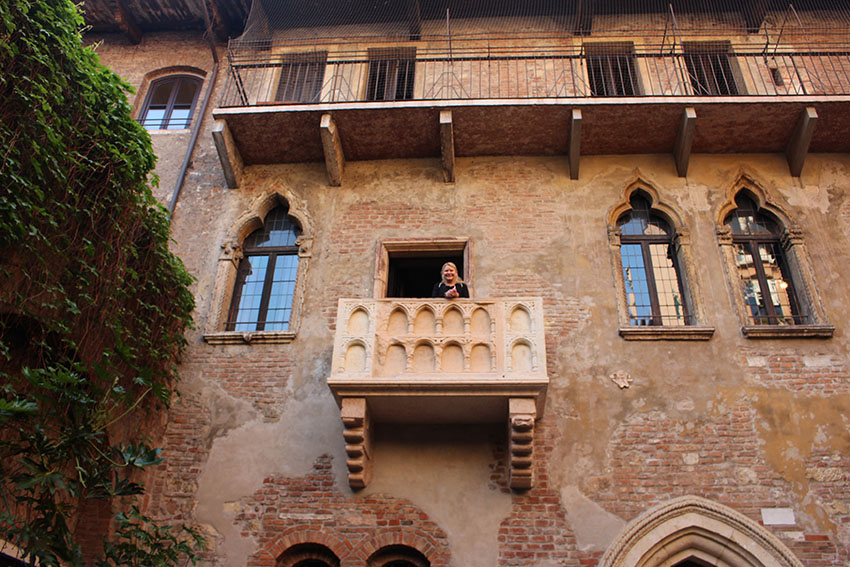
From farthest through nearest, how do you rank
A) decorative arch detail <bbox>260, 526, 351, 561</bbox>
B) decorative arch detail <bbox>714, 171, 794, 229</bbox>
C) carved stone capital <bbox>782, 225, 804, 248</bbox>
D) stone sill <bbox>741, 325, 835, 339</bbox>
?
decorative arch detail <bbox>714, 171, 794, 229</bbox> < carved stone capital <bbox>782, 225, 804, 248</bbox> < stone sill <bbox>741, 325, 835, 339</bbox> < decorative arch detail <bbox>260, 526, 351, 561</bbox>

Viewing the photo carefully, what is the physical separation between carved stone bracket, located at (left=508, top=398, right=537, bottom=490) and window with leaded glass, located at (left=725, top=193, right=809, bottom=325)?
136 inches

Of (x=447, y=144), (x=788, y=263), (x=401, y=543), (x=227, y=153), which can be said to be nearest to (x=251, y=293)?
(x=227, y=153)

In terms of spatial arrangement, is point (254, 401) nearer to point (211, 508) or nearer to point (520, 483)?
point (211, 508)

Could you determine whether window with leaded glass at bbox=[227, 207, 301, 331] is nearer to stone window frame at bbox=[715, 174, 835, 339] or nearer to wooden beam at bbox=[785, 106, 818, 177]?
stone window frame at bbox=[715, 174, 835, 339]

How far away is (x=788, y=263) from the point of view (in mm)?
8867

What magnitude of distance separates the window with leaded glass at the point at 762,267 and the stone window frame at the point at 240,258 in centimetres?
559

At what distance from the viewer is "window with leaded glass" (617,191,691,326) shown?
28.2ft

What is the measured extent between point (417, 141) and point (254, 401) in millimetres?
4219

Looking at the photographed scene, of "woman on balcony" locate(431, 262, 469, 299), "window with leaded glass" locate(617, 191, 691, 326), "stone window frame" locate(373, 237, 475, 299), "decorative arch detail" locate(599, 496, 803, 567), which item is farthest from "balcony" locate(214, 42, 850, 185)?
"decorative arch detail" locate(599, 496, 803, 567)

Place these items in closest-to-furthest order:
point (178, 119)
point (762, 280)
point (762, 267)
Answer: point (762, 280)
point (762, 267)
point (178, 119)

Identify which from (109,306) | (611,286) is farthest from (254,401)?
(611,286)

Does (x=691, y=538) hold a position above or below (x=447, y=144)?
below

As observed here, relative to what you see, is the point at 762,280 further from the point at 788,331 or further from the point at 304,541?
the point at 304,541

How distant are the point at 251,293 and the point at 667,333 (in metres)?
5.31
